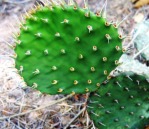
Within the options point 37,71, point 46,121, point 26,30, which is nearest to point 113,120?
point 46,121

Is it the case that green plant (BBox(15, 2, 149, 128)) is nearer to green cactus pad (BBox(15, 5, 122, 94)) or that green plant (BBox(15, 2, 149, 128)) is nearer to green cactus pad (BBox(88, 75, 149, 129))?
green cactus pad (BBox(15, 5, 122, 94))

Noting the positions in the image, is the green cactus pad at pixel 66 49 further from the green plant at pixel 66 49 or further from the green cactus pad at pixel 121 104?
the green cactus pad at pixel 121 104

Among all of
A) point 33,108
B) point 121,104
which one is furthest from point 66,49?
point 33,108

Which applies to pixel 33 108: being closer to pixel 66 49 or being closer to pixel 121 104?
pixel 121 104

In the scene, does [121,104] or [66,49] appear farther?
[121,104]

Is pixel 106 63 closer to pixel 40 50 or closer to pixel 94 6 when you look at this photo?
pixel 40 50

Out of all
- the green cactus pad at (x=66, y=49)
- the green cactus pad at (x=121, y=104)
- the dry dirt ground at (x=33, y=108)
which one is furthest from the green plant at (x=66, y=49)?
the dry dirt ground at (x=33, y=108)

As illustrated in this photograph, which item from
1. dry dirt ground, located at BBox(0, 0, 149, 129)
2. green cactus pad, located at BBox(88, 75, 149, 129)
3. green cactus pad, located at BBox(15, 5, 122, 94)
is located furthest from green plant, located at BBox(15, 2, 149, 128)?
dry dirt ground, located at BBox(0, 0, 149, 129)
